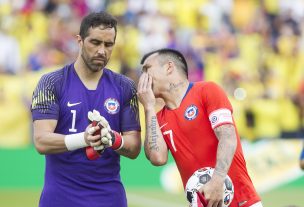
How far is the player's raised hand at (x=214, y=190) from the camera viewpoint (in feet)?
20.2

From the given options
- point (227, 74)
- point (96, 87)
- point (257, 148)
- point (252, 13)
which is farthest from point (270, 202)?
point (96, 87)

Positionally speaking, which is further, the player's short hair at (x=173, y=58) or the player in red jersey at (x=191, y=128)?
the player's short hair at (x=173, y=58)

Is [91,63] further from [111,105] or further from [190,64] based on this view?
[190,64]

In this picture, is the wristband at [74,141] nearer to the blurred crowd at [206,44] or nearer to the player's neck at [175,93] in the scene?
the player's neck at [175,93]

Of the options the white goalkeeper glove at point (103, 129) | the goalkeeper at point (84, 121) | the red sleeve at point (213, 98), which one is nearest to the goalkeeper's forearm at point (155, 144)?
the goalkeeper at point (84, 121)

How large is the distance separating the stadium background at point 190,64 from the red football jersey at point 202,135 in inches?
313

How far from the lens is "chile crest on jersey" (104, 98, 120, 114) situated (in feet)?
22.2

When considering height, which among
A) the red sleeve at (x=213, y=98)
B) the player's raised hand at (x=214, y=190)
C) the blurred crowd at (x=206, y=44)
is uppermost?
the blurred crowd at (x=206, y=44)

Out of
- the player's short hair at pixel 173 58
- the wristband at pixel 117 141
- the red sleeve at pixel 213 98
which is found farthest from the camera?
the player's short hair at pixel 173 58

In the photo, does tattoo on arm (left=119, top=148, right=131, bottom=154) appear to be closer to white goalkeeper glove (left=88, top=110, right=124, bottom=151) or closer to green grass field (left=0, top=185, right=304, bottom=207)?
white goalkeeper glove (left=88, top=110, right=124, bottom=151)

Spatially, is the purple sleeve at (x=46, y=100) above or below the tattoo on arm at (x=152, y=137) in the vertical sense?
above

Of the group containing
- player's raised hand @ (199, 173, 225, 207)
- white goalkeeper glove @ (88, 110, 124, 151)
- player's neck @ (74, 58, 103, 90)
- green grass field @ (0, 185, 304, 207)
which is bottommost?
green grass field @ (0, 185, 304, 207)

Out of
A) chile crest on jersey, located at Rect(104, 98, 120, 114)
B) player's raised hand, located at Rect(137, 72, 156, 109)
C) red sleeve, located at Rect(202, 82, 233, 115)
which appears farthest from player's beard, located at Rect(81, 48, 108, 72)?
red sleeve, located at Rect(202, 82, 233, 115)

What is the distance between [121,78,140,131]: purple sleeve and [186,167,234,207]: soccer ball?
73cm
